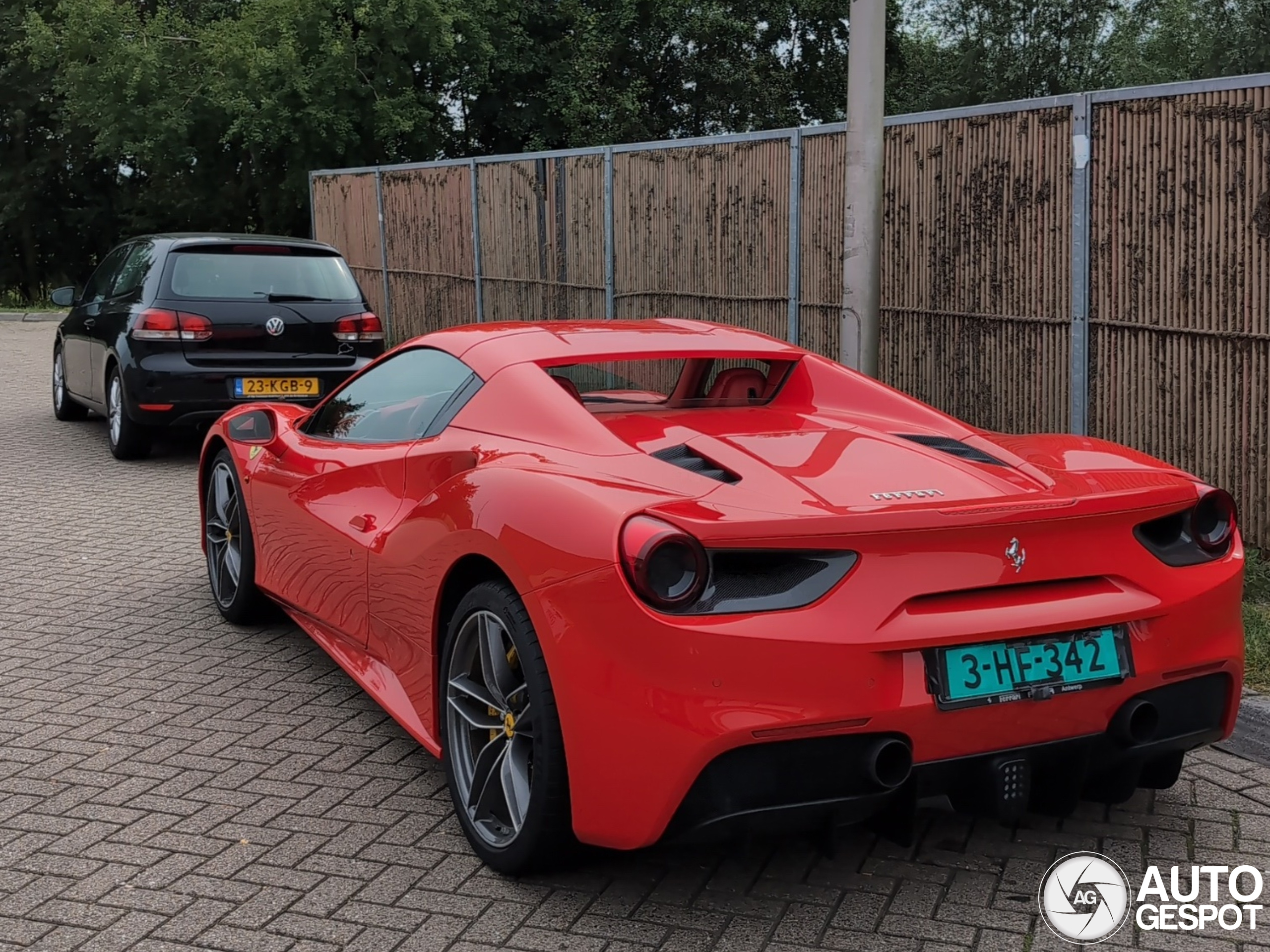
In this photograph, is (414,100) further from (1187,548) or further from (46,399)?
(1187,548)

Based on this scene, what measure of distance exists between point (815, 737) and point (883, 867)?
0.73 metres

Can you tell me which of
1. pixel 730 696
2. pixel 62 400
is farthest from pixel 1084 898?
pixel 62 400

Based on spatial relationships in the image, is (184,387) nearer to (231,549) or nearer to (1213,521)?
(231,549)

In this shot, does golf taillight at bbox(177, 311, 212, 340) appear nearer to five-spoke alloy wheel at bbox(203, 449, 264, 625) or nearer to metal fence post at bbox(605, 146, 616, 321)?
metal fence post at bbox(605, 146, 616, 321)

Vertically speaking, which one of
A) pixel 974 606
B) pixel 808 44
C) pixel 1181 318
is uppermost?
pixel 808 44

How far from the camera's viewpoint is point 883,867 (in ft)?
11.6

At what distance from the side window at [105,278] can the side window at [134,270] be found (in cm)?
12

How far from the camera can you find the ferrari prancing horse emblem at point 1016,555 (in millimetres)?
3152

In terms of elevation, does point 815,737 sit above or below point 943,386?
below

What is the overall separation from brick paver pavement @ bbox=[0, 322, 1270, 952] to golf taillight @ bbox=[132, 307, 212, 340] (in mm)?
4836

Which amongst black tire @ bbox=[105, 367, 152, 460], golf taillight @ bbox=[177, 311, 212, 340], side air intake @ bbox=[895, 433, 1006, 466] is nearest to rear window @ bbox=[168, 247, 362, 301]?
golf taillight @ bbox=[177, 311, 212, 340]

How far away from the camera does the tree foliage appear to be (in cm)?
2694

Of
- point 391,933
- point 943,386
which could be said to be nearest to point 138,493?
point 943,386

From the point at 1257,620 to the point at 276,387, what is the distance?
268 inches
